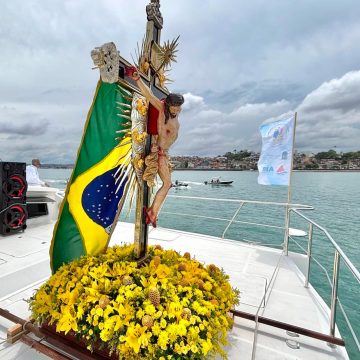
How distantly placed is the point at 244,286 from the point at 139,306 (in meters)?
1.97

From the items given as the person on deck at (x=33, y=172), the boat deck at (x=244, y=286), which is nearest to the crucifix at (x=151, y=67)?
the boat deck at (x=244, y=286)

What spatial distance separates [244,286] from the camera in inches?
130

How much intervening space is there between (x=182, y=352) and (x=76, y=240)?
1264 millimetres

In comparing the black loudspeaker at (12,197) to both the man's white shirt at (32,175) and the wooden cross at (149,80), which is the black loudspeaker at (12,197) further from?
the wooden cross at (149,80)

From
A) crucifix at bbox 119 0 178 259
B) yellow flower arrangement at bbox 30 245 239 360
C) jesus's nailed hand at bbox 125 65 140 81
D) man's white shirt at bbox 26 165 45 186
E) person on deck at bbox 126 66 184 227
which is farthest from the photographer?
man's white shirt at bbox 26 165 45 186

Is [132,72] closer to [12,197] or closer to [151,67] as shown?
[151,67]

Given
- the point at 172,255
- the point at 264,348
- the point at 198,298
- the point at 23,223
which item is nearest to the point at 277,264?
the point at 264,348

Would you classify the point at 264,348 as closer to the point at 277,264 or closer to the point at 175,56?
the point at 277,264

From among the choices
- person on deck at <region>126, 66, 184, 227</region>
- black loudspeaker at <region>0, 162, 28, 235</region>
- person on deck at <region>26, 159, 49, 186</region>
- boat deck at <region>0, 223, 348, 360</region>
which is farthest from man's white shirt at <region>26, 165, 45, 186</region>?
person on deck at <region>126, 66, 184, 227</region>

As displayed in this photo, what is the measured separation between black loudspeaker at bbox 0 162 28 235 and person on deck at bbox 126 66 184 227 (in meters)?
4.18

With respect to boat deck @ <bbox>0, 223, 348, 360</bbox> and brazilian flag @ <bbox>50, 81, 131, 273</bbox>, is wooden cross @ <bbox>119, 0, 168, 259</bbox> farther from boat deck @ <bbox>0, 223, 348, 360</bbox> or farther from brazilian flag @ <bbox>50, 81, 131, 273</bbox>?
boat deck @ <bbox>0, 223, 348, 360</bbox>

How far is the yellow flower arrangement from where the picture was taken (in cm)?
160

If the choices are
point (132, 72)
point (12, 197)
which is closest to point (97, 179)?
point (132, 72)

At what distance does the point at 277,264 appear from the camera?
3893 mm
